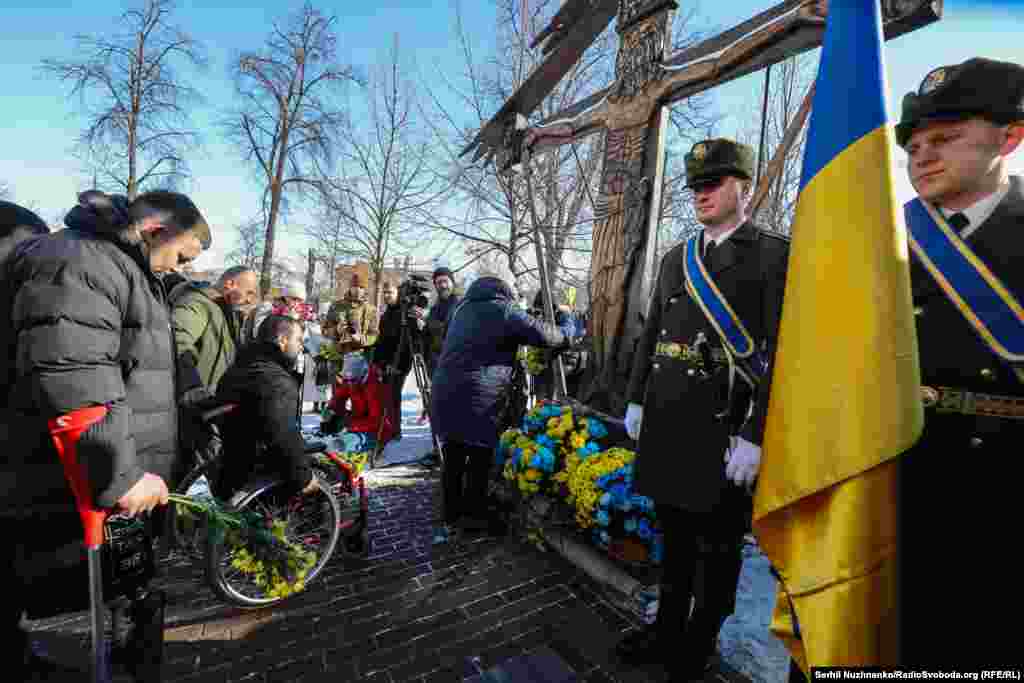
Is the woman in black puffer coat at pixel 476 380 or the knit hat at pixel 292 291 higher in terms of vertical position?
the knit hat at pixel 292 291

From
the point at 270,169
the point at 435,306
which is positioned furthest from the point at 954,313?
the point at 270,169

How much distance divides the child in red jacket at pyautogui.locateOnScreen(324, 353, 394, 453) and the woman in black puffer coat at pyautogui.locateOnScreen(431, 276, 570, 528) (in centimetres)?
207

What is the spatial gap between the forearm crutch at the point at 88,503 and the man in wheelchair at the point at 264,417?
825 millimetres

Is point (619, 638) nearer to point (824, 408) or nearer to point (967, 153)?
point (824, 408)

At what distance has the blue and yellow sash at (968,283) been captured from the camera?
3.46ft

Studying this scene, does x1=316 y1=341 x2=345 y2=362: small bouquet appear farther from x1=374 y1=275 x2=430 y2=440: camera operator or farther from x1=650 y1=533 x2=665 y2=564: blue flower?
x1=650 y1=533 x2=665 y2=564: blue flower

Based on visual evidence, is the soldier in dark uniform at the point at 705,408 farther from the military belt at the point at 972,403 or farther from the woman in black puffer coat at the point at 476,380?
the woman in black puffer coat at the point at 476,380

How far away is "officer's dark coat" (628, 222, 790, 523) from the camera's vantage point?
1.80m

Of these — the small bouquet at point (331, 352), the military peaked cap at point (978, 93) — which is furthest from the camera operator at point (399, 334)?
the military peaked cap at point (978, 93)

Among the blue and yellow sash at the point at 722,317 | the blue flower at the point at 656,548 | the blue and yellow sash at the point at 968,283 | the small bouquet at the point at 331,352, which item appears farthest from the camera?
the small bouquet at the point at 331,352


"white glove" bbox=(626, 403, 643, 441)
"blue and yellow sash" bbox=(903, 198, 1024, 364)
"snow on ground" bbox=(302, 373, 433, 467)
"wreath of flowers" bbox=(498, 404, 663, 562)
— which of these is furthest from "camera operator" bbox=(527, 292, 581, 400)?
"blue and yellow sash" bbox=(903, 198, 1024, 364)

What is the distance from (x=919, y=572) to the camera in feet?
3.68

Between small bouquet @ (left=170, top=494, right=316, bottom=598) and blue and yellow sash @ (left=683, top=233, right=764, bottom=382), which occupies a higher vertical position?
blue and yellow sash @ (left=683, top=233, right=764, bottom=382)

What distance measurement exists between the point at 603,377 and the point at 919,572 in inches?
91.2
